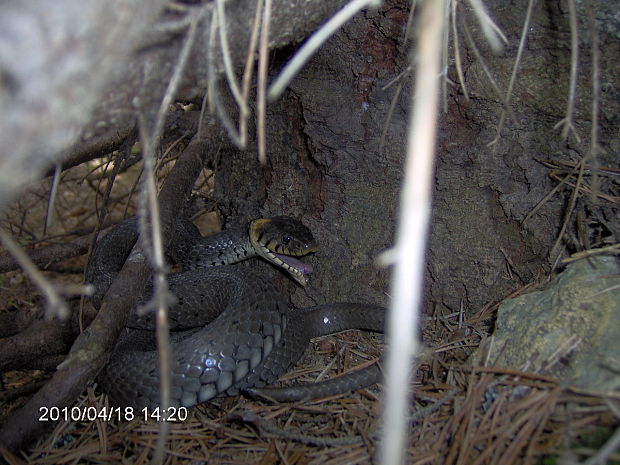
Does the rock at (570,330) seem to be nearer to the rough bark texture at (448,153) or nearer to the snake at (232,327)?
the rough bark texture at (448,153)

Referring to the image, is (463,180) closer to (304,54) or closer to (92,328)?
(304,54)

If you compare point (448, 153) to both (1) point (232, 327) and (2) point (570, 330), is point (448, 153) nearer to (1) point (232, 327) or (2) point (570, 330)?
(2) point (570, 330)

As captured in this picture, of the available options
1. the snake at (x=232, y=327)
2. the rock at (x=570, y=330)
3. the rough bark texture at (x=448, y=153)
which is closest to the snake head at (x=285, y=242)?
the snake at (x=232, y=327)

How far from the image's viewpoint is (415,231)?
1.03m

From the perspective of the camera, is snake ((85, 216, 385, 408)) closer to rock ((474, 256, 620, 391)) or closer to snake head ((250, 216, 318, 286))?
snake head ((250, 216, 318, 286))

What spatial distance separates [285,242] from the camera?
3666 mm

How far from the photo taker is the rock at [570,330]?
72.9 inches

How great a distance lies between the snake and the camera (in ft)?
8.61

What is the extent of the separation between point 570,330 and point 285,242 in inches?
81.7

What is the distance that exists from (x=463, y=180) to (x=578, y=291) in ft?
2.93

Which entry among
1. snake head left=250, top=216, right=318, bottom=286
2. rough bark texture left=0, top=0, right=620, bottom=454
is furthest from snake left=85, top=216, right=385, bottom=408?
rough bark texture left=0, top=0, right=620, bottom=454

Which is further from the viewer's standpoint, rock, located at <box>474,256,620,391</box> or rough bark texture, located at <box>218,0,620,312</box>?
rough bark texture, located at <box>218,0,620,312</box>

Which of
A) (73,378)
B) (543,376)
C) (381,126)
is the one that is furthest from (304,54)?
(73,378)

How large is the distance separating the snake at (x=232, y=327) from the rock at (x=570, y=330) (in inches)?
28.6
